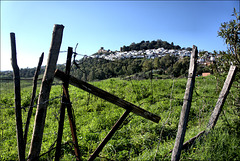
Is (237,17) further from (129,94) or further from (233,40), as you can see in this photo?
(129,94)

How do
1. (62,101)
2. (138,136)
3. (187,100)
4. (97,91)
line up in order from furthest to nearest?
(138,136), (187,100), (97,91), (62,101)

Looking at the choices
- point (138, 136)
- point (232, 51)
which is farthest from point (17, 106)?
point (232, 51)

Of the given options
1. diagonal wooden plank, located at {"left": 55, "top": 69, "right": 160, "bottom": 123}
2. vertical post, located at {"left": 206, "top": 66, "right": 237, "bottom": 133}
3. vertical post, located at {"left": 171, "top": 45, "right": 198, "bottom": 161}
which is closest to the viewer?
diagonal wooden plank, located at {"left": 55, "top": 69, "right": 160, "bottom": 123}

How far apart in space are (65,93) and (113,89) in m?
7.82

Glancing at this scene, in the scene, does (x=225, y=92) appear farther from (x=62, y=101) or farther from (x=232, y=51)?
(x=62, y=101)

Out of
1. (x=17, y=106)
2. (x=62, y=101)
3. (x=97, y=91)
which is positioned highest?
(x=97, y=91)

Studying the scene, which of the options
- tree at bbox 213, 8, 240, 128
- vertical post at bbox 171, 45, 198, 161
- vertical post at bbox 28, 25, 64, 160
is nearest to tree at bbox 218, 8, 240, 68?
tree at bbox 213, 8, 240, 128

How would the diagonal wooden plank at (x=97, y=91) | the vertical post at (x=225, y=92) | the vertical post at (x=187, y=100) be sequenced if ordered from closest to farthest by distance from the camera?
the diagonal wooden plank at (x=97, y=91) < the vertical post at (x=187, y=100) < the vertical post at (x=225, y=92)

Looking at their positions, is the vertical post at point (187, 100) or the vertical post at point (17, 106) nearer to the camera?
the vertical post at point (17, 106)

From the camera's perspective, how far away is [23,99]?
29.0 ft

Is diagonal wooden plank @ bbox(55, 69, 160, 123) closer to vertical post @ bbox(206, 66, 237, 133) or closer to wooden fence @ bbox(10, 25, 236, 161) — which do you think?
wooden fence @ bbox(10, 25, 236, 161)

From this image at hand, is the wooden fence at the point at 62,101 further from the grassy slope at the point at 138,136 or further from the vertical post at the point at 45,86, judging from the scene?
the grassy slope at the point at 138,136

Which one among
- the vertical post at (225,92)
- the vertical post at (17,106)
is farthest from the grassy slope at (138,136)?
the vertical post at (17,106)

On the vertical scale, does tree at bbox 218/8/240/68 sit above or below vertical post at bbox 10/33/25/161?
above
